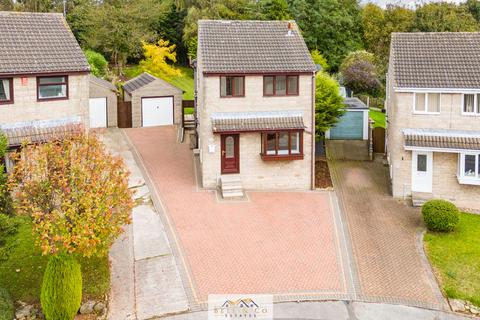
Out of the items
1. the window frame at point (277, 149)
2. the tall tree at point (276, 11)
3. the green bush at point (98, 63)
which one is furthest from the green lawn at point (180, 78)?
the window frame at point (277, 149)

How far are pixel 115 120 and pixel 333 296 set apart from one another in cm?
2609

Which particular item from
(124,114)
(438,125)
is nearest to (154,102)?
(124,114)

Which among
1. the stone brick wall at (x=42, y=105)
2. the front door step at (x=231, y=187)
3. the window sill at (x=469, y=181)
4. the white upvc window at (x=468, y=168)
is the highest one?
the stone brick wall at (x=42, y=105)

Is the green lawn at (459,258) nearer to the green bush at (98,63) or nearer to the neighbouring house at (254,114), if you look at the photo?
the neighbouring house at (254,114)

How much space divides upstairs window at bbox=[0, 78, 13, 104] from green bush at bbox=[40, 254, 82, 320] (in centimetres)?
1086

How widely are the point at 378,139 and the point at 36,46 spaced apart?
73.4 feet

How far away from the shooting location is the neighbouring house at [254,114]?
2703 centimetres

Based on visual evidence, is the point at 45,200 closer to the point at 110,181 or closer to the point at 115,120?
the point at 110,181

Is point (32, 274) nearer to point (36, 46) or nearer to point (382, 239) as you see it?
point (36, 46)

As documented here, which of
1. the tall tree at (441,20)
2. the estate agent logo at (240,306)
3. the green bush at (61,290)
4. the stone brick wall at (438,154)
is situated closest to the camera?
the green bush at (61,290)

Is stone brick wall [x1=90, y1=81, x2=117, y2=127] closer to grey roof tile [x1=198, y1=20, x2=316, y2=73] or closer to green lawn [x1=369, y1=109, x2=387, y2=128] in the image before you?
grey roof tile [x1=198, y1=20, x2=316, y2=73]

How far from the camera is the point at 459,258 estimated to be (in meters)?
20.8

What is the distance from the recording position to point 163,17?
201ft

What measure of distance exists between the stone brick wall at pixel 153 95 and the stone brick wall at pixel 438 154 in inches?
716
